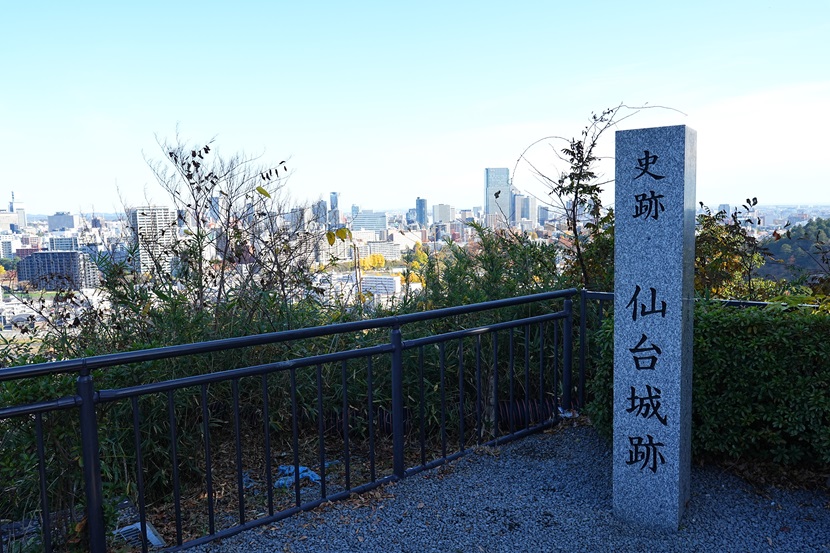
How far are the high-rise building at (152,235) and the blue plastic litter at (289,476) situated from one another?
1.86 metres

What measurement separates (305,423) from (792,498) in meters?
3.27

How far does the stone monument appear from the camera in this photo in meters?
3.03

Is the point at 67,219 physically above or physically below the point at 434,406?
above

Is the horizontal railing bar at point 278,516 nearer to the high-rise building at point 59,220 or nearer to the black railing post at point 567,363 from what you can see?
the black railing post at point 567,363

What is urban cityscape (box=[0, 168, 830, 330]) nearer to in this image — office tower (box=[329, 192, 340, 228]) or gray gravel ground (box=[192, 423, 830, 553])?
office tower (box=[329, 192, 340, 228])

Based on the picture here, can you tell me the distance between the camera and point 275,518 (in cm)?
334

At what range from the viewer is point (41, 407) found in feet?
8.65

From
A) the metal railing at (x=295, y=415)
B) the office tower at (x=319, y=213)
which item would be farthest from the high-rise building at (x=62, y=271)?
the office tower at (x=319, y=213)

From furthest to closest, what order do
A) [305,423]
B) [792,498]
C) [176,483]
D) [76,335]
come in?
[305,423], [76,335], [792,498], [176,483]

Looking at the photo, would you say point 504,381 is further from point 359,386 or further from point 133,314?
point 133,314

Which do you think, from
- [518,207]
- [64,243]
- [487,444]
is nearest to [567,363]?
[487,444]

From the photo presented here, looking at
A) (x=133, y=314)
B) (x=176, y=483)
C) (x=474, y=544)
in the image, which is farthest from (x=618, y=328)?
(x=133, y=314)

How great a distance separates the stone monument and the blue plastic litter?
1942 mm

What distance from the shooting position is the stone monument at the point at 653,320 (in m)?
3.03
